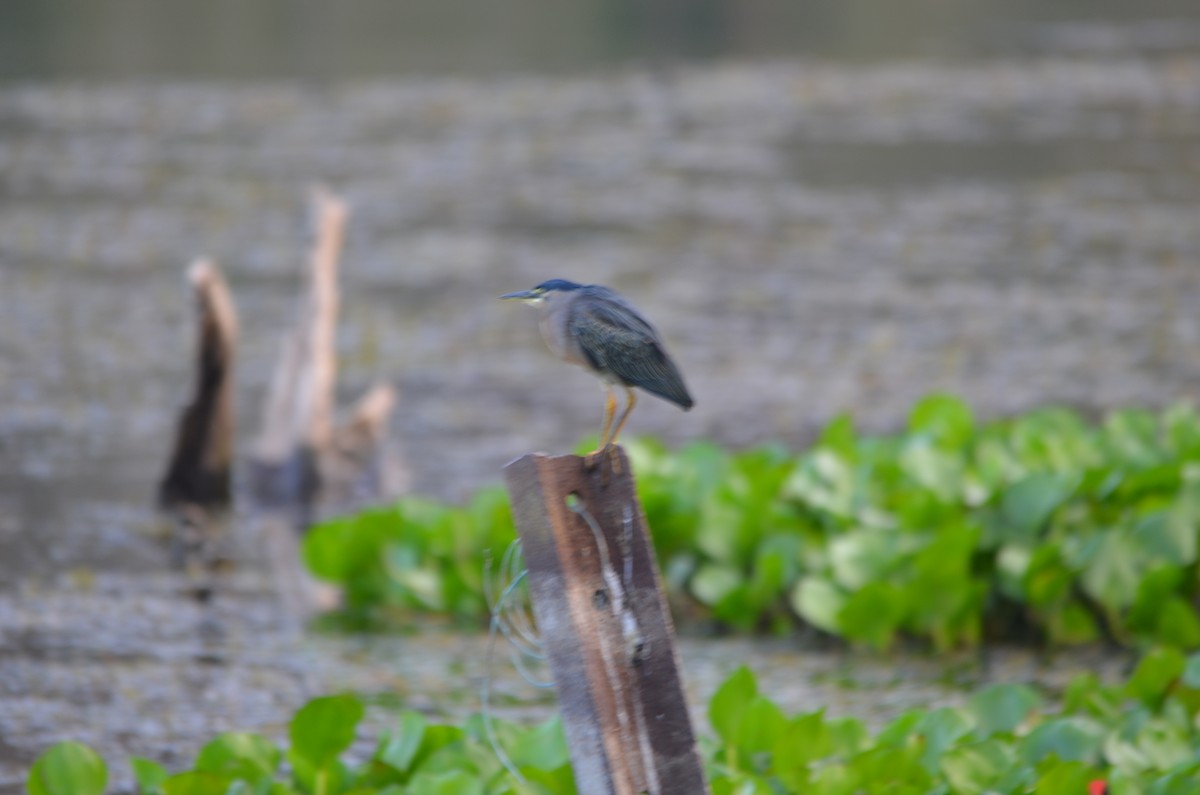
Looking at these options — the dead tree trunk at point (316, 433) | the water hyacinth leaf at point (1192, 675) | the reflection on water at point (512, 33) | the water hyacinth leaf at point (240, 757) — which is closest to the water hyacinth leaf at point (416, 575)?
the dead tree trunk at point (316, 433)

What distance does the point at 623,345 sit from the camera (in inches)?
122

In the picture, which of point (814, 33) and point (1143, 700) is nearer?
point (1143, 700)

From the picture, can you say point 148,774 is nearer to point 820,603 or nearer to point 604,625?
point 604,625

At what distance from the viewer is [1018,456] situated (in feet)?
20.5

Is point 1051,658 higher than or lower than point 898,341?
lower

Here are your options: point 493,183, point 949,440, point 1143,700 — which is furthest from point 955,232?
point 1143,700

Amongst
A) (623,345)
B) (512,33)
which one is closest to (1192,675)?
(623,345)

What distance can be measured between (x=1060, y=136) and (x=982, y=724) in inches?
536

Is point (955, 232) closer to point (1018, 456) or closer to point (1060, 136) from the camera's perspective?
point (1060, 136)

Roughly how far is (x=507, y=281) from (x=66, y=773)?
808 centimetres

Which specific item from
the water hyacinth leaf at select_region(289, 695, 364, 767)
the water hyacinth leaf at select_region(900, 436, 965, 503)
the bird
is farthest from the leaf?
the water hyacinth leaf at select_region(900, 436, 965, 503)

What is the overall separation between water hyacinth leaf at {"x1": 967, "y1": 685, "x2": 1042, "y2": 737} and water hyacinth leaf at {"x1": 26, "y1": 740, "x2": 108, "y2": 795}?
2069 mm

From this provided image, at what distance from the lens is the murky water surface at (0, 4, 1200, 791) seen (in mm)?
5812

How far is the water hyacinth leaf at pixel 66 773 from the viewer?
3680 millimetres
